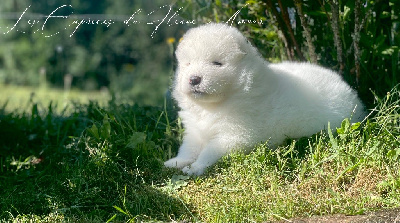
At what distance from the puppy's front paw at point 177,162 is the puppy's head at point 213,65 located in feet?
1.68

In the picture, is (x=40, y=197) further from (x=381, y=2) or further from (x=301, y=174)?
(x=381, y=2)

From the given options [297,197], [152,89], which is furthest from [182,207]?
[152,89]

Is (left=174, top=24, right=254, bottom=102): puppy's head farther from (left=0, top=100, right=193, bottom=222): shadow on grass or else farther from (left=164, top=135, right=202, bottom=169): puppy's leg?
(left=0, top=100, right=193, bottom=222): shadow on grass

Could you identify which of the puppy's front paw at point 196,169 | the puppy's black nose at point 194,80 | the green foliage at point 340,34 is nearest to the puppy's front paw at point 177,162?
the puppy's front paw at point 196,169

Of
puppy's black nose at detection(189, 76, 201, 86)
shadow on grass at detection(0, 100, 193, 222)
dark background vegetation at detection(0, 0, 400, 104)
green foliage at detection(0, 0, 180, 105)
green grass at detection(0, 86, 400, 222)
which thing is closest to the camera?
green grass at detection(0, 86, 400, 222)

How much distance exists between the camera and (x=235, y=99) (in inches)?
132

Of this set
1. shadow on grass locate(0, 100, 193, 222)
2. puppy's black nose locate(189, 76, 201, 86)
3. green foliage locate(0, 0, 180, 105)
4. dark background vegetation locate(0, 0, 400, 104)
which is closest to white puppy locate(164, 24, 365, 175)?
puppy's black nose locate(189, 76, 201, 86)

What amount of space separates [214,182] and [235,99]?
545mm

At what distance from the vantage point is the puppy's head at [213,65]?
323 cm

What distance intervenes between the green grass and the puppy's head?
446mm

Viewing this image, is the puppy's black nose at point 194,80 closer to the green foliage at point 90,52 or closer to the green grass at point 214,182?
the green grass at point 214,182

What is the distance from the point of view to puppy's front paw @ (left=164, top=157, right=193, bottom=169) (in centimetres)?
355

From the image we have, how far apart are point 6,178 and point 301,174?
6.78 feet

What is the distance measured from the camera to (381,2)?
4293 millimetres
